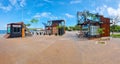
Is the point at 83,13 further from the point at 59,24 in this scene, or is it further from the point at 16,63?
the point at 16,63

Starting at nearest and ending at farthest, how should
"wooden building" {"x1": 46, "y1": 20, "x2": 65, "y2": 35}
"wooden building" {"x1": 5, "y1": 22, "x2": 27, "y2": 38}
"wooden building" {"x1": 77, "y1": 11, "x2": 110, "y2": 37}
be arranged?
"wooden building" {"x1": 77, "y1": 11, "x2": 110, "y2": 37} < "wooden building" {"x1": 5, "y1": 22, "x2": 27, "y2": 38} < "wooden building" {"x1": 46, "y1": 20, "x2": 65, "y2": 35}

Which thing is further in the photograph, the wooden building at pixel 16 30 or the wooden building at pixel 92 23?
the wooden building at pixel 16 30

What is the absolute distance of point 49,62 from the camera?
5.96 meters

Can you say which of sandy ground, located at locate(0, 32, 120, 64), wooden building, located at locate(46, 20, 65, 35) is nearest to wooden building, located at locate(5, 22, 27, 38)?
wooden building, located at locate(46, 20, 65, 35)

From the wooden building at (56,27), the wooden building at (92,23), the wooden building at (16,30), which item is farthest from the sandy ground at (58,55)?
the wooden building at (56,27)

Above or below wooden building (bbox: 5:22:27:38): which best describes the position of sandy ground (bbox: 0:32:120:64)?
below

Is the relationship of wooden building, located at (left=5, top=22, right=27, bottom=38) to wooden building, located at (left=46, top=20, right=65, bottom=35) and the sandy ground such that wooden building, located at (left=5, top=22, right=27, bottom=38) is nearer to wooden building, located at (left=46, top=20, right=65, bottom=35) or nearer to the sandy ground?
wooden building, located at (left=46, top=20, right=65, bottom=35)

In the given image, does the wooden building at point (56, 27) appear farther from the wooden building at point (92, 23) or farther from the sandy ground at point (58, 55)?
the sandy ground at point (58, 55)

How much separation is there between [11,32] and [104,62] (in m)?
19.5

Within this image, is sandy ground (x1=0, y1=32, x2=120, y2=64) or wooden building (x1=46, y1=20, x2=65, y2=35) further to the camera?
wooden building (x1=46, y1=20, x2=65, y2=35)

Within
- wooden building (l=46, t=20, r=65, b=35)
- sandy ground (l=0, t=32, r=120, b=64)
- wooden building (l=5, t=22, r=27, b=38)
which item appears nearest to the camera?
sandy ground (l=0, t=32, r=120, b=64)

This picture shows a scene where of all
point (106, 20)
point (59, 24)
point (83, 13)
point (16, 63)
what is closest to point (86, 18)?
point (83, 13)

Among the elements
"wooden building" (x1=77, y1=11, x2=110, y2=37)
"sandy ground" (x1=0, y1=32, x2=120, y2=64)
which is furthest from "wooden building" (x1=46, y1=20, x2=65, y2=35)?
"sandy ground" (x1=0, y1=32, x2=120, y2=64)

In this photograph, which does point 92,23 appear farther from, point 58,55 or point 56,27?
point 58,55
